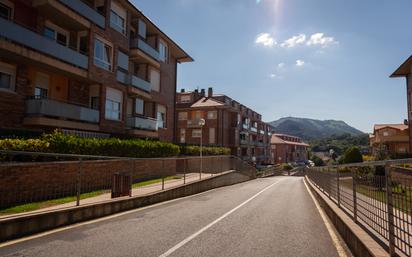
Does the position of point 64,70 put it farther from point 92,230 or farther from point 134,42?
point 92,230

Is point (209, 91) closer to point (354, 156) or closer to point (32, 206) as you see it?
point (354, 156)

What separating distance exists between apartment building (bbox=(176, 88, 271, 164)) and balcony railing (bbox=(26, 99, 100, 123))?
1092 inches

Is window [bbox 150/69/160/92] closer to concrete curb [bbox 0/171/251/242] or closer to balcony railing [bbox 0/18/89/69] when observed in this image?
balcony railing [bbox 0/18/89/69]

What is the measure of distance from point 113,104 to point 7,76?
7684 millimetres

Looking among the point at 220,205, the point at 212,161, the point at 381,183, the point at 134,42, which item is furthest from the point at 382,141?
the point at 381,183

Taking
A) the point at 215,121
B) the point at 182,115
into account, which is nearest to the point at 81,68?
the point at 215,121

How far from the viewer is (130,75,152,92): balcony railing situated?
79.0ft

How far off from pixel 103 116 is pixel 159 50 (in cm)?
1115

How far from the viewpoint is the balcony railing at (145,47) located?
24.6 m

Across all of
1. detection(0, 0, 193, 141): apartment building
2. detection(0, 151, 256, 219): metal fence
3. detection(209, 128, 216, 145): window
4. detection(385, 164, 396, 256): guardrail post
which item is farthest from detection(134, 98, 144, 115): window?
detection(209, 128, 216, 145): window

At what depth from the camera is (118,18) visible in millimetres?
23109

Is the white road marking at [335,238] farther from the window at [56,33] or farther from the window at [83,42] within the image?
the window at [83,42]

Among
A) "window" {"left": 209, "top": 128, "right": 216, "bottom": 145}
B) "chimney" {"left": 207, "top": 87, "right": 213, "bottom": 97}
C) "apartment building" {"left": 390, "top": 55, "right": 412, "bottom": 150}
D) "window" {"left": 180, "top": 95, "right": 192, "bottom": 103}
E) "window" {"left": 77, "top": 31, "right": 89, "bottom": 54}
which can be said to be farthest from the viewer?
"chimney" {"left": 207, "top": 87, "right": 213, "bottom": 97}

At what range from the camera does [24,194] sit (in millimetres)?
9062
